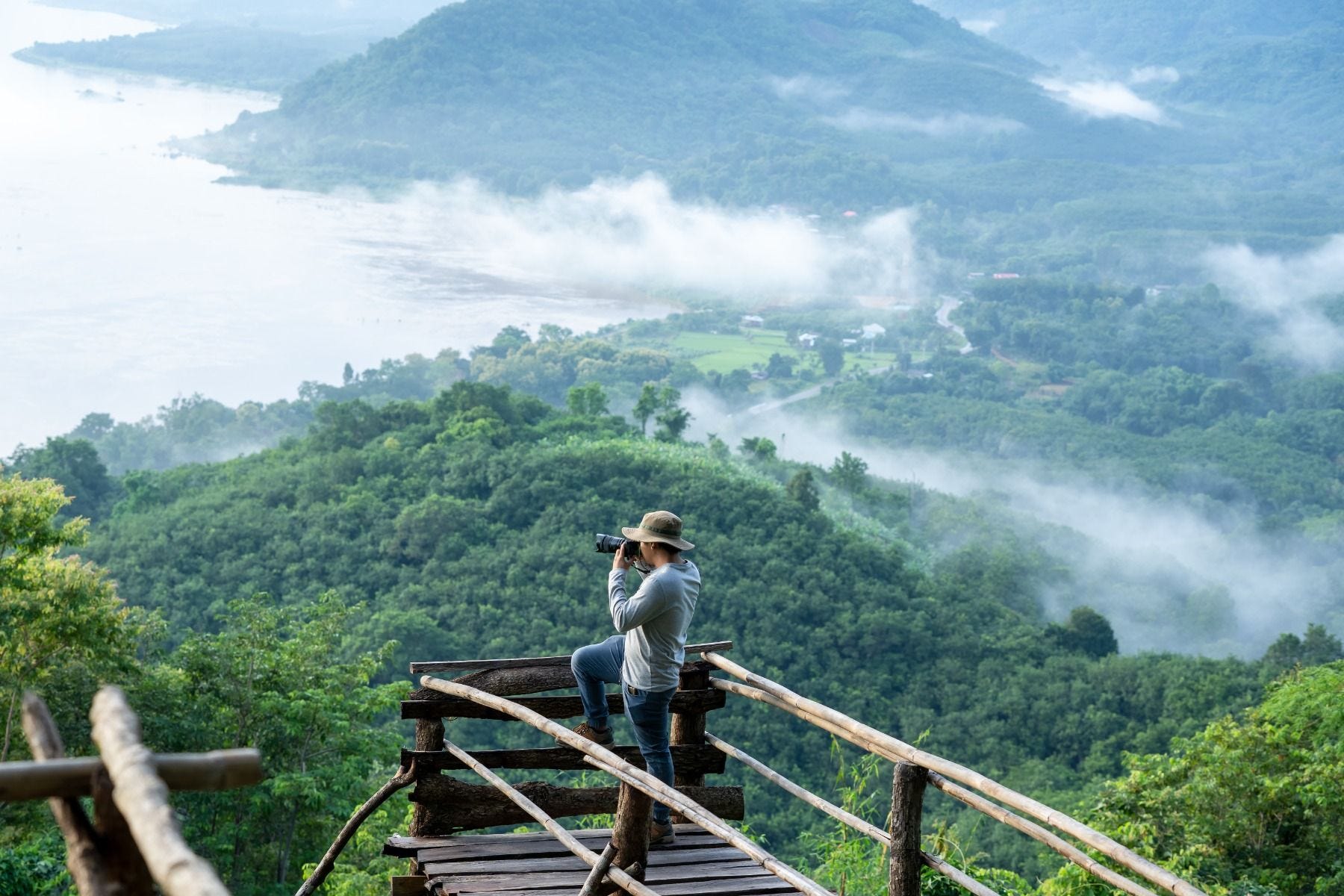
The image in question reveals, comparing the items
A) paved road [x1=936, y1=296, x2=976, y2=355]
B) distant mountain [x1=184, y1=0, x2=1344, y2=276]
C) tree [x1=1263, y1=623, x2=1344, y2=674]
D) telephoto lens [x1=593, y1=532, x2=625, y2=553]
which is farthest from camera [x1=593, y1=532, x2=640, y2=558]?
distant mountain [x1=184, y1=0, x2=1344, y2=276]

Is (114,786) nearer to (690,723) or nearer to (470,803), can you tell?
(470,803)

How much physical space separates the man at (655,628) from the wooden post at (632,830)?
0.41 meters

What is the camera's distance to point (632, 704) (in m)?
4.49

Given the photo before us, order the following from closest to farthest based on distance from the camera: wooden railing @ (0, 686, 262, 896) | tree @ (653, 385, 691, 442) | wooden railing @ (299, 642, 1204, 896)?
wooden railing @ (0, 686, 262, 896) → wooden railing @ (299, 642, 1204, 896) → tree @ (653, 385, 691, 442)

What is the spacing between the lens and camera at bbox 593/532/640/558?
4512 mm

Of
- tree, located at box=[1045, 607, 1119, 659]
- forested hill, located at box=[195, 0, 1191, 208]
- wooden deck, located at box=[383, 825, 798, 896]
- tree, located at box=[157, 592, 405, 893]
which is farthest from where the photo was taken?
forested hill, located at box=[195, 0, 1191, 208]

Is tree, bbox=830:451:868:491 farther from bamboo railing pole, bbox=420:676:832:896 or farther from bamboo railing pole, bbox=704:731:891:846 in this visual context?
bamboo railing pole, bbox=420:676:832:896

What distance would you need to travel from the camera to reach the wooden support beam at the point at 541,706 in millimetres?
4746

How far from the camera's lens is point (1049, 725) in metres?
25.9

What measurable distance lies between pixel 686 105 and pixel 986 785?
13281 cm

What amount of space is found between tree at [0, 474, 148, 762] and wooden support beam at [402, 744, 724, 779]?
772 centimetres

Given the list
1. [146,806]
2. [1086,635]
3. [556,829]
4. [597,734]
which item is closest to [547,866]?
[556,829]

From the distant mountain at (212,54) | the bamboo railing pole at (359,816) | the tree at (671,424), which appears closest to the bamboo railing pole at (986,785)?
the bamboo railing pole at (359,816)

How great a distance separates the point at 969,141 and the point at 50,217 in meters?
96.1
